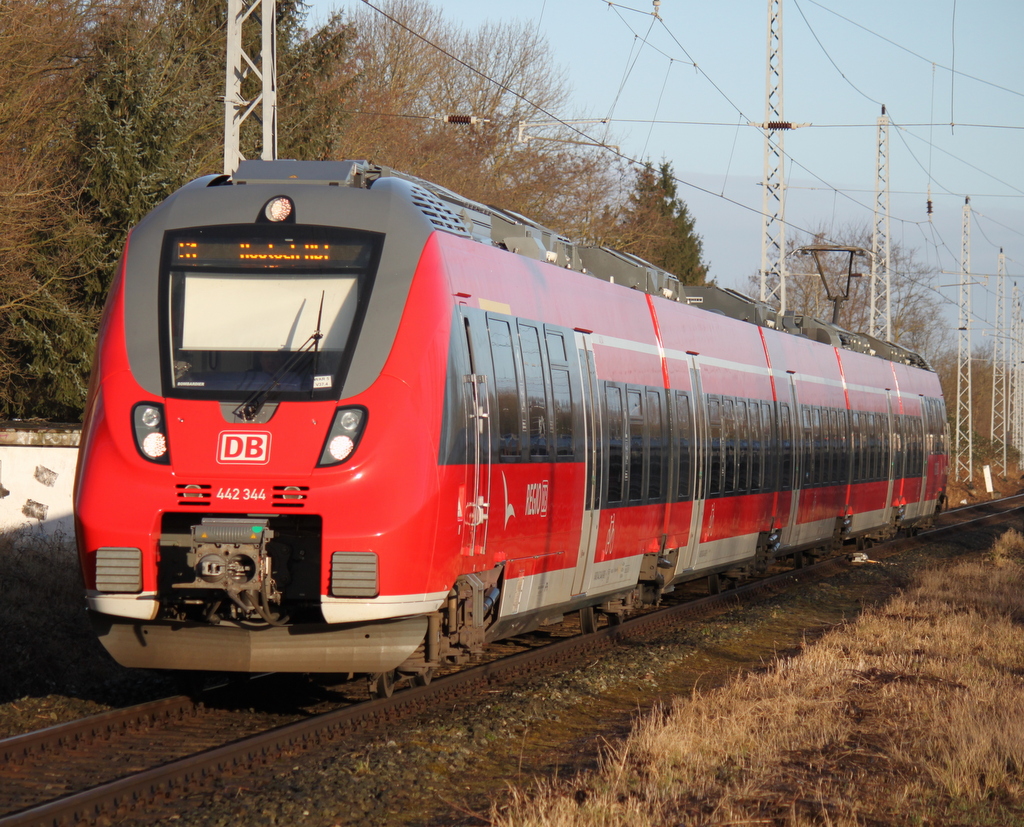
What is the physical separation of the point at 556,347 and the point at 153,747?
14.4ft

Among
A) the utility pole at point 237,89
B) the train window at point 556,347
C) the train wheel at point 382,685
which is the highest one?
the utility pole at point 237,89

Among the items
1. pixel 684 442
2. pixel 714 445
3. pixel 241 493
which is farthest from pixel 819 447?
pixel 241 493

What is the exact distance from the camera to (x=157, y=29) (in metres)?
22.2

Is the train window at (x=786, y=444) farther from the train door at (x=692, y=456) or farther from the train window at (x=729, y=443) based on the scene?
the train door at (x=692, y=456)

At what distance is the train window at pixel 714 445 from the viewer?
14656 millimetres

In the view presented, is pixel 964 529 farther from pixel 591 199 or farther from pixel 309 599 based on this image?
pixel 309 599

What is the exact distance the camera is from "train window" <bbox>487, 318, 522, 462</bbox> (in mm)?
9086

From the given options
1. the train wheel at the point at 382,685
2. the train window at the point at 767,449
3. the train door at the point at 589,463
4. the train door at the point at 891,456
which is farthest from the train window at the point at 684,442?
the train door at the point at 891,456

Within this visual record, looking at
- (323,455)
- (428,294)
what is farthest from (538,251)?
(323,455)

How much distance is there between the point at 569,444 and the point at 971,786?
444cm

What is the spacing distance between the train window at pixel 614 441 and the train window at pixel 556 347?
101cm

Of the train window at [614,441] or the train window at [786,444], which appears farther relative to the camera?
the train window at [786,444]

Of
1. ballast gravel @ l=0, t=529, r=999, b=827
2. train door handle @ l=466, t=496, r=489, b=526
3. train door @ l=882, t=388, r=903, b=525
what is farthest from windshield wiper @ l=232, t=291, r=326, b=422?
train door @ l=882, t=388, r=903, b=525

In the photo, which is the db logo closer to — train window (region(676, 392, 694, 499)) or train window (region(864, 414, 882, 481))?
train window (region(676, 392, 694, 499))
